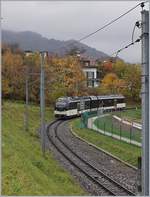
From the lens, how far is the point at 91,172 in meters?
20.4

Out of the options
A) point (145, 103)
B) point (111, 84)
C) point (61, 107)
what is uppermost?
point (111, 84)

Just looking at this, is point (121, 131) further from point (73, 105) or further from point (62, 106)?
point (73, 105)

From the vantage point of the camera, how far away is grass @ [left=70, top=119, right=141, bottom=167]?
2457 centimetres

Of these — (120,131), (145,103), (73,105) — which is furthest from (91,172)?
(73,105)

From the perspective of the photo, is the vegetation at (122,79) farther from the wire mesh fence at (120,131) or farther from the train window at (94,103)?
the wire mesh fence at (120,131)

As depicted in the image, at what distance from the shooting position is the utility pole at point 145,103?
8.37 meters

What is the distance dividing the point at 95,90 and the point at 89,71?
14.7 metres

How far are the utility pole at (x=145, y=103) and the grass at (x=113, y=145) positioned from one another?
14.6 metres

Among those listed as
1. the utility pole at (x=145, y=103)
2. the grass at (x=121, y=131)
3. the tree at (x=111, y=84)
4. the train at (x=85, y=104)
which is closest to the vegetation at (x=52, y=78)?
the tree at (x=111, y=84)

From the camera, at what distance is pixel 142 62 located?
8555 millimetres

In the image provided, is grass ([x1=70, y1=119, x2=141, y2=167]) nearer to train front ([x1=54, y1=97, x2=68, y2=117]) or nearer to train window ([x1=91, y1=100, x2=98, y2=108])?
train front ([x1=54, y1=97, x2=68, y2=117])

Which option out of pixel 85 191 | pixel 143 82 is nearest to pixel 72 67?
pixel 85 191

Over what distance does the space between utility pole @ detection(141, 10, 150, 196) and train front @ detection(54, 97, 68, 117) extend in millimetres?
38978

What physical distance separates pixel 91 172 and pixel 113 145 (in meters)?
8.85
